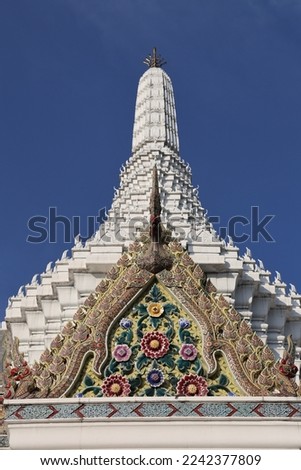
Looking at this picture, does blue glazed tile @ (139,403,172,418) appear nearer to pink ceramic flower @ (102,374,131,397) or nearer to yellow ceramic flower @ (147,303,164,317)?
pink ceramic flower @ (102,374,131,397)

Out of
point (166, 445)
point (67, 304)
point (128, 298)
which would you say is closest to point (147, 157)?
point (67, 304)

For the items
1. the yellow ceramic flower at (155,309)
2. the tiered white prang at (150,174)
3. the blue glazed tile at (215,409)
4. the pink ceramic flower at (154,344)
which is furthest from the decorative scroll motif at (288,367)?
the tiered white prang at (150,174)

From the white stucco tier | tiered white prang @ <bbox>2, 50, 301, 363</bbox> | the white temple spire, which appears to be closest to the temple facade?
the white stucco tier

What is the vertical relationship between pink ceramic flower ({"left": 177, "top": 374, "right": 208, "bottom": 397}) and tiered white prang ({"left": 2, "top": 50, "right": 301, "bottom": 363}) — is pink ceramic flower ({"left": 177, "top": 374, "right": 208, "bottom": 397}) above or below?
below

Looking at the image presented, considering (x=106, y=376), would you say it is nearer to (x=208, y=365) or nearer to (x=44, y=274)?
(x=208, y=365)

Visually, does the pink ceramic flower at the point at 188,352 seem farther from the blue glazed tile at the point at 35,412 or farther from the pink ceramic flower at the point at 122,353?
the blue glazed tile at the point at 35,412

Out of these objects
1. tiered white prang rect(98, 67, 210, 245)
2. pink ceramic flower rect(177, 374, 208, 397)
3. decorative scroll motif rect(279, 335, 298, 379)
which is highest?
tiered white prang rect(98, 67, 210, 245)

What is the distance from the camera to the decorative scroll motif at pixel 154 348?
12250mm

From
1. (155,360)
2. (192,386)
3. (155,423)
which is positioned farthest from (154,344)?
(155,423)

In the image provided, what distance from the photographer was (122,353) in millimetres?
12633

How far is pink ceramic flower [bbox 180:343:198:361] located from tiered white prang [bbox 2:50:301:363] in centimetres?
682

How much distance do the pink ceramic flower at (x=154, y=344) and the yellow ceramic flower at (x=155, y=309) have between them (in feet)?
1.08

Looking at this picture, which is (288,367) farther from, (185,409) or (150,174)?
(150,174)

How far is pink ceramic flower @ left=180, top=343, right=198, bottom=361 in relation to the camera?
12578 mm
